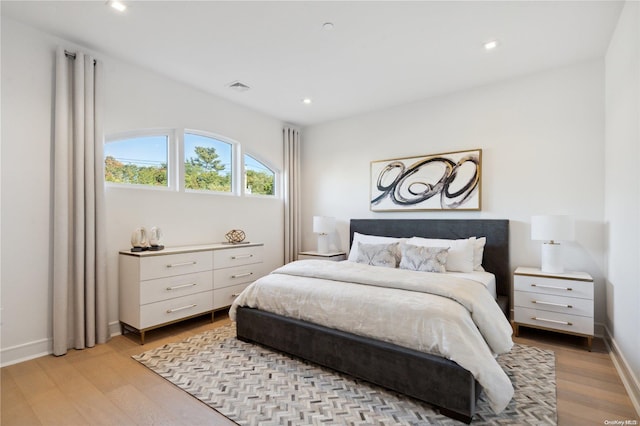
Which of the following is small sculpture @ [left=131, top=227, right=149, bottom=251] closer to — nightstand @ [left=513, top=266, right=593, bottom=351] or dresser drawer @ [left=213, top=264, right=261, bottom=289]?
dresser drawer @ [left=213, top=264, right=261, bottom=289]

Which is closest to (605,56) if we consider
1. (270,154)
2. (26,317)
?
(270,154)

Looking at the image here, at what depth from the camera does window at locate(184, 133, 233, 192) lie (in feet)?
12.6

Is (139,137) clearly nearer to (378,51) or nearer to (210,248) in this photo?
(210,248)

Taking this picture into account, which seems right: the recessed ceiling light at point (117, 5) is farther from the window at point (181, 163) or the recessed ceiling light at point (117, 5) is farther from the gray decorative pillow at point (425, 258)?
the gray decorative pillow at point (425, 258)

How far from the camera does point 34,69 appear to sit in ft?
8.53

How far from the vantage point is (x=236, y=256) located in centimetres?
376

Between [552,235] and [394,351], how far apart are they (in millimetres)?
2057

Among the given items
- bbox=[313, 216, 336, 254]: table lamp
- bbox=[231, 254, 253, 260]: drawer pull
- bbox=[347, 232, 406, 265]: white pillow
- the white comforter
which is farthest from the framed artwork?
bbox=[231, 254, 253, 260]: drawer pull

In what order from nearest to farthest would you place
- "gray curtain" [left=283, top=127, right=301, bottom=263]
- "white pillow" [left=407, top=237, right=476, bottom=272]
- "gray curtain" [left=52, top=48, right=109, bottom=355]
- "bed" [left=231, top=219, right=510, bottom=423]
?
"bed" [left=231, top=219, right=510, bottom=423], "gray curtain" [left=52, top=48, right=109, bottom=355], "white pillow" [left=407, top=237, right=476, bottom=272], "gray curtain" [left=283, top=127, right=301, bottom=263]

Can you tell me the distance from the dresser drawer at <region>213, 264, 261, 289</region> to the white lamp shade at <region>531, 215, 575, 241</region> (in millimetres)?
3218

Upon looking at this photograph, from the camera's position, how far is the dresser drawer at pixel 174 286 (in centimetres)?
290

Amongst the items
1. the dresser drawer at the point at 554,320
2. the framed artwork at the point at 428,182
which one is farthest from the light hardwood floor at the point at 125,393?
the framed artwork at the point at 428,182

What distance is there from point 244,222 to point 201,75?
77.3 inches

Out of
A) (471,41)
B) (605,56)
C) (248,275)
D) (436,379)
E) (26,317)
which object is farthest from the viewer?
(248,275)
